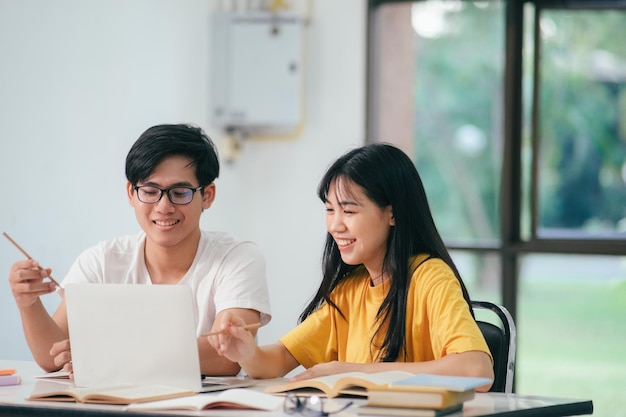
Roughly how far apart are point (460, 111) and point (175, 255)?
199cm

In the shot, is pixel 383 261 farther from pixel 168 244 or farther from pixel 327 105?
pixel 327 105

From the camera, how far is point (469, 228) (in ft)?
13.5

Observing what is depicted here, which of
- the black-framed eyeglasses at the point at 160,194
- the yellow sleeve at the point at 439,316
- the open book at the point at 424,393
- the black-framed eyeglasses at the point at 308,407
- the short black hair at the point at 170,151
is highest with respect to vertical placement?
the short black hair at the point at 170,151

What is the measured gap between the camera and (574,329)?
4023 millimetres

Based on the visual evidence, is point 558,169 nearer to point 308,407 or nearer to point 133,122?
point 133,122

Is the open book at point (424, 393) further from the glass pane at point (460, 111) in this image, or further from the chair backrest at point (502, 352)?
the glass pane at point (460, 111)

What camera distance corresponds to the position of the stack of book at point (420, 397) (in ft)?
5.40

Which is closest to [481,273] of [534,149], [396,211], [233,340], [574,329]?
[574,329]

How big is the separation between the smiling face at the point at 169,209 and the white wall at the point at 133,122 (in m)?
1.35

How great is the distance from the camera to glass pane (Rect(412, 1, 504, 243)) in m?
4.02

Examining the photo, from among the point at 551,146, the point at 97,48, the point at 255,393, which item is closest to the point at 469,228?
the point at 551,146

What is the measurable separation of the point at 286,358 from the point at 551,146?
2102 mm

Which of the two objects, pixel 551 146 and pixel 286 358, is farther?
pixel 551 146

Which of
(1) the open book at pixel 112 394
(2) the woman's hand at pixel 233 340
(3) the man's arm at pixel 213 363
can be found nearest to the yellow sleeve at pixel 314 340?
(3) the man's arm at pixel 213 363
